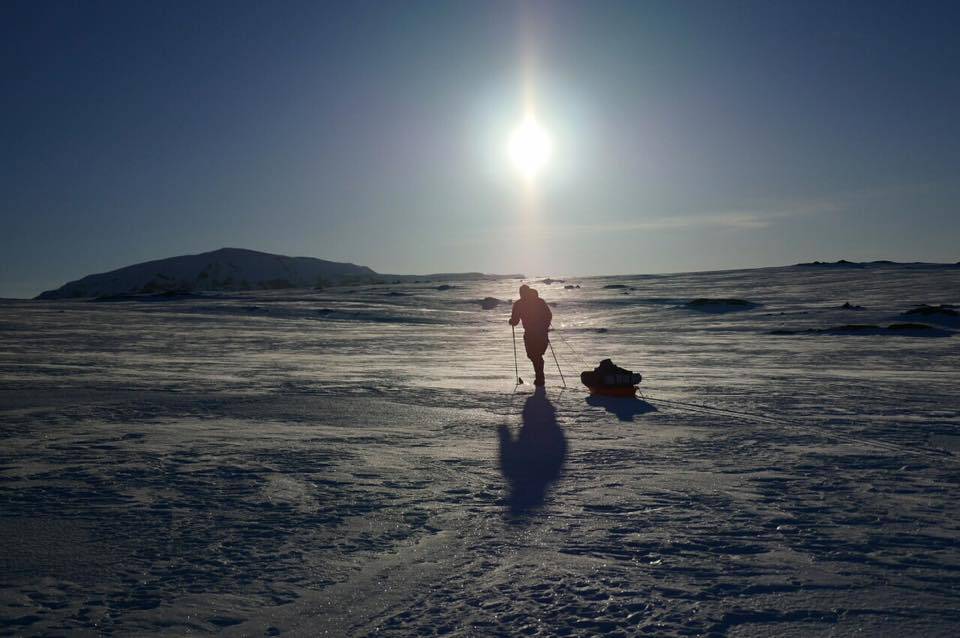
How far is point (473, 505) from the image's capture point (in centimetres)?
590

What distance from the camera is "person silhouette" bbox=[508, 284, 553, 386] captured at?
46.5 feet

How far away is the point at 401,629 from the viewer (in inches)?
147

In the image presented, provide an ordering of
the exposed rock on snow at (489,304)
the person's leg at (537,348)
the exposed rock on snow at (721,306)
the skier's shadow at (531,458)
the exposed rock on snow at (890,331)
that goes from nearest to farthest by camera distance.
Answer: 1. the skier's shadow at (531,458)
2. the person's leg at (537,348)
3. the exposed rock on snow at (890,331)
4. the exposed rock on snow at (721,306)
5. the exposed rock on snow at (489,304)

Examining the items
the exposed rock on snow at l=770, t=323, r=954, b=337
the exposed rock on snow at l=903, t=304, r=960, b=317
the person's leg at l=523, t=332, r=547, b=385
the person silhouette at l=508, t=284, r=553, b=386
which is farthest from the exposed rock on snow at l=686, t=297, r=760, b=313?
the person's leg at l=523, t=332, r=547, b=385

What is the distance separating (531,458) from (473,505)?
185cm

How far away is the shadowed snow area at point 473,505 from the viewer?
13.0ft

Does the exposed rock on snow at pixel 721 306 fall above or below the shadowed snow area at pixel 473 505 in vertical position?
above

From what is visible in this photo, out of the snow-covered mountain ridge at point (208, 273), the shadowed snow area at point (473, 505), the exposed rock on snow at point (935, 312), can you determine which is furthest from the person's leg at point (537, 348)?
the snow-covered mountain ridge at point (208, 273)

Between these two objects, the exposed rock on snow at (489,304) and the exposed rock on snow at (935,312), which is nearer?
the exposed rock on snow at (935,312)

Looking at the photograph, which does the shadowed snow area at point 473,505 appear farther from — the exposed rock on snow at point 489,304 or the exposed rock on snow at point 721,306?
the exposed rock on snow at point 489,304

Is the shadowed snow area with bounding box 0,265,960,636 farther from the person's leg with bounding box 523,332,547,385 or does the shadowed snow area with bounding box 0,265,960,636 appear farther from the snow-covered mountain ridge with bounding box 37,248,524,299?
the snow-covered mountain ridge with bounding box 37,248,524,299

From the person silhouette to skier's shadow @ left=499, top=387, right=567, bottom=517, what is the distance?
3258mm

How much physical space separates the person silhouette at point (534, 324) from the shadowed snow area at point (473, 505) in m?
0.77

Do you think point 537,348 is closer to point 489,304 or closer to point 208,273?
point 489,304
